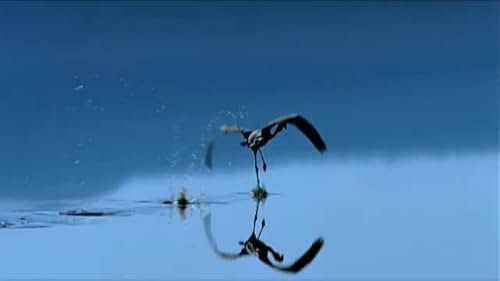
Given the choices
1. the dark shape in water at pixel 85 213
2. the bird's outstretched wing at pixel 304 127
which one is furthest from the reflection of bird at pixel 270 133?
the dark shape in water at pixel 85 213

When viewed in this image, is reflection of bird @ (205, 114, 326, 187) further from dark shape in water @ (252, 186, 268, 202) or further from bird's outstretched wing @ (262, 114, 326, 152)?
dark shape in water @ (252, 186, 268, 202)

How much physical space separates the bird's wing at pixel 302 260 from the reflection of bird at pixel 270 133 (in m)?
2.39

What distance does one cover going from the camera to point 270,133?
63.3 feet

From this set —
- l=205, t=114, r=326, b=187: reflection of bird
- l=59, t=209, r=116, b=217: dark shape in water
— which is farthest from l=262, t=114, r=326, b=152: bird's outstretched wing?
l=59, t=209, r=116, b=217: dark shape in water

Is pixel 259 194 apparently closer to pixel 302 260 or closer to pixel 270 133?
pixel 270 133

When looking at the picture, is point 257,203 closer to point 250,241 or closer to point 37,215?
point 37,215

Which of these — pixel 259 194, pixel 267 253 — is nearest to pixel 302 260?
pixel 267 253

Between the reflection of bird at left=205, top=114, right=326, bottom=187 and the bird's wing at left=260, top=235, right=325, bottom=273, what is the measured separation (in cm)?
239

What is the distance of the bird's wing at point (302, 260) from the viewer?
564 inches

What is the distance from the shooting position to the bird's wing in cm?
1434

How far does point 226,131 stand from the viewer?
19859 mm

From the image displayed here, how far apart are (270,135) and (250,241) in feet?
9.19

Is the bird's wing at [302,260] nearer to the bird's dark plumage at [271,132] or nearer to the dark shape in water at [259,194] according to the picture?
the bird's dark plumage at [271,132]

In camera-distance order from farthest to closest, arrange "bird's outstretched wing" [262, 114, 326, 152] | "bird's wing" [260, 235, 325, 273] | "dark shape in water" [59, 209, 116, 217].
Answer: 1. "dark shape in water" [59, 209, 116, 217]
2. "bird's outstretched wing" [262, 114, 326, 152]
3. "bird's wing" [260, 235, 325, 273]
